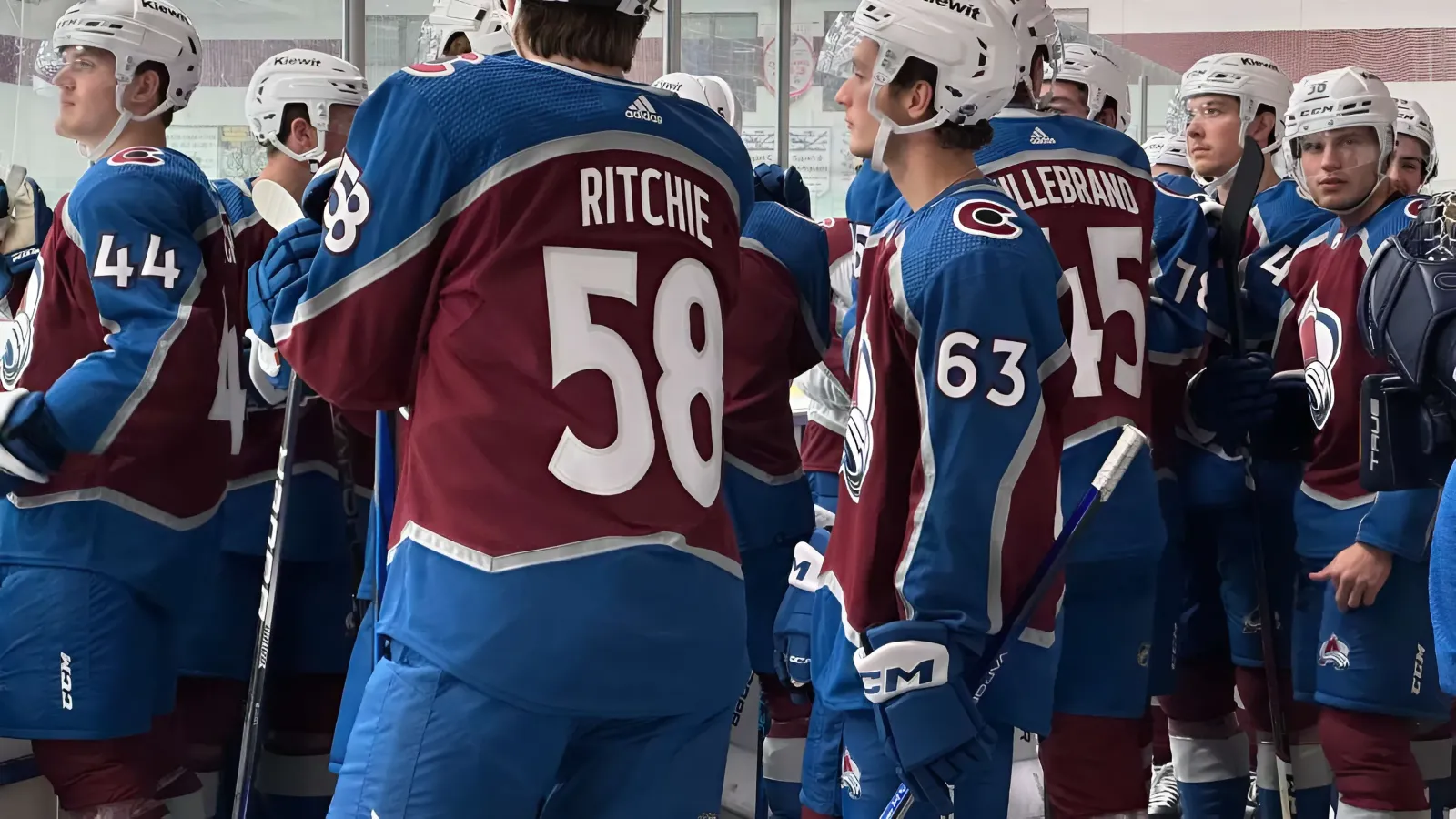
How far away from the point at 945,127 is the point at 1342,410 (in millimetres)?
1222

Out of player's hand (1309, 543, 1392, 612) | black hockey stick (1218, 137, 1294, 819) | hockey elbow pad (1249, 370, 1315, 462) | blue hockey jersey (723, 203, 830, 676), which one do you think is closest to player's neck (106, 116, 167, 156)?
blue hockey jersey (723, 203, 830, 676)

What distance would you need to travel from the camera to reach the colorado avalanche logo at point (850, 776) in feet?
6.15

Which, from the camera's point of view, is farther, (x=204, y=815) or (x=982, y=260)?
(x=204, y=815)

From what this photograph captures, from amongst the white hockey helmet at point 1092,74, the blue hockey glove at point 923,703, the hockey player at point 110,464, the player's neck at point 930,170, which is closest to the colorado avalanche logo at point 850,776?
the blue hockey glove at point 923,703

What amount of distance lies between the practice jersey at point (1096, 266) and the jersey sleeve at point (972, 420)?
1.66 ft

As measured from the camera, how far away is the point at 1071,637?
2305mm

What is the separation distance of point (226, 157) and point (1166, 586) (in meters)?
2.30

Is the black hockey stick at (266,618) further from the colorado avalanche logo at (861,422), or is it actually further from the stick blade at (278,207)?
the colorado avalanche logo at (861,422)

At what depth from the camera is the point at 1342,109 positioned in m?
3.02

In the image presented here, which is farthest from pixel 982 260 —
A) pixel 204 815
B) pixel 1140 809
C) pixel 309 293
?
pixel 204 815

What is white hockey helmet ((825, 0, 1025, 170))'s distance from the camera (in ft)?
6.29

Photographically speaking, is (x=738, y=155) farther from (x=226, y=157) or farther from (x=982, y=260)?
(x=226, y=157)

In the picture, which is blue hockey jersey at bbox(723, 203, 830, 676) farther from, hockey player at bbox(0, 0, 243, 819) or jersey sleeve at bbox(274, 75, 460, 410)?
jersey sleeve at bbox(274, 75, 460, 410)

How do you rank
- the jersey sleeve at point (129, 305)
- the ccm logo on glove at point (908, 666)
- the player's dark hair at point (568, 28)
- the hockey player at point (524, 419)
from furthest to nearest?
the jersey sleeve at point (129, 305)
the ccm logo on glove at point (908, 666)
the player's dark hair at point (568, 28)
the hockey player at point (524, 419)
